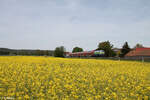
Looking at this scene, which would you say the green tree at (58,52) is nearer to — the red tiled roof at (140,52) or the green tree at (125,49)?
the green tree at (125,49)

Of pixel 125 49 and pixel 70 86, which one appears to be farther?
pixel 125 49

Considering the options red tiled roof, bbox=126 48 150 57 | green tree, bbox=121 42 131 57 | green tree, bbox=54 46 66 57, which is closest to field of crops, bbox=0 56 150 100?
green tree, bbox=54 46 66 57

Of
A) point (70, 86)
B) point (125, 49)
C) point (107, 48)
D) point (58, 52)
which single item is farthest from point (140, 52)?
point (70, 86)

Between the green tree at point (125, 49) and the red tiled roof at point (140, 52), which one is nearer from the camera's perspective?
the red tiled roof at point (140, 52)

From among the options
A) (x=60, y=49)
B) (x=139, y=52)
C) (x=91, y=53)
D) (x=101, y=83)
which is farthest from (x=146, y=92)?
(x=139, y=52)

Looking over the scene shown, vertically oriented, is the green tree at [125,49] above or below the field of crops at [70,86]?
above

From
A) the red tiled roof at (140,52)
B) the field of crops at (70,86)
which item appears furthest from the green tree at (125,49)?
the field of crops at (70,86)

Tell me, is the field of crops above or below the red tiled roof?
below

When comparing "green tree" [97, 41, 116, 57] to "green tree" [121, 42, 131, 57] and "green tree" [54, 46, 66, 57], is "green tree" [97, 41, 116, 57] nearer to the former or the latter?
"green tree" [121, 42, 131, 57]

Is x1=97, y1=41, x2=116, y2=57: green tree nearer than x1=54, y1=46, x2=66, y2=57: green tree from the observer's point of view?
No

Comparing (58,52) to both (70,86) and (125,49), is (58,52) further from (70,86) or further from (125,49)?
(70,86)

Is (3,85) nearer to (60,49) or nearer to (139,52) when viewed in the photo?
(60,49)

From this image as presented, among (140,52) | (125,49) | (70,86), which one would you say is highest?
(125,49)

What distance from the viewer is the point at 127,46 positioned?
68500 mm
